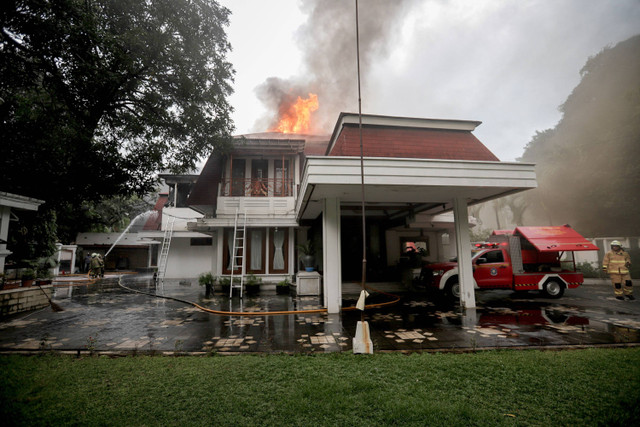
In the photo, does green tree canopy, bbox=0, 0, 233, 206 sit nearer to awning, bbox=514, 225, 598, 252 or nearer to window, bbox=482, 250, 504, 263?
window, bbox=482, 250, 504, 263

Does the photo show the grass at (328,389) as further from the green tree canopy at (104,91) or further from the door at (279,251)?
the door at (279,251)

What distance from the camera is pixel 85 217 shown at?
85.1 ft

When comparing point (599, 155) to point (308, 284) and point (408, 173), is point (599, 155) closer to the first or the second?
point (408, 173)

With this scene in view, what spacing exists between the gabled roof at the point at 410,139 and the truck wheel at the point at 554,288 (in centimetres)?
528

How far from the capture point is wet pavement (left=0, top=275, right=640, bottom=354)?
15.3ft

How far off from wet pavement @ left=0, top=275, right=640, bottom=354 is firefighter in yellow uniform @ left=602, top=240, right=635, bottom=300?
1.18 ft

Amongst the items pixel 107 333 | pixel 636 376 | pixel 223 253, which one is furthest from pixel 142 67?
pixel 636 376

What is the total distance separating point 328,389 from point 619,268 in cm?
1113

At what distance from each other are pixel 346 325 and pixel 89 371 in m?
4.37

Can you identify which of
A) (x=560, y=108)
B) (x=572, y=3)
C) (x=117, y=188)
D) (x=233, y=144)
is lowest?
(x=117, y=188)

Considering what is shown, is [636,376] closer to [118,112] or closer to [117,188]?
[117,188]

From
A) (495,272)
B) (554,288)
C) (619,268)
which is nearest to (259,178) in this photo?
(495,272)

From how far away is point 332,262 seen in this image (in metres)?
7.51

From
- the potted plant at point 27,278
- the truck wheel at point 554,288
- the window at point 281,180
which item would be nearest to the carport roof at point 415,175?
the truck wheel at point 554,288
